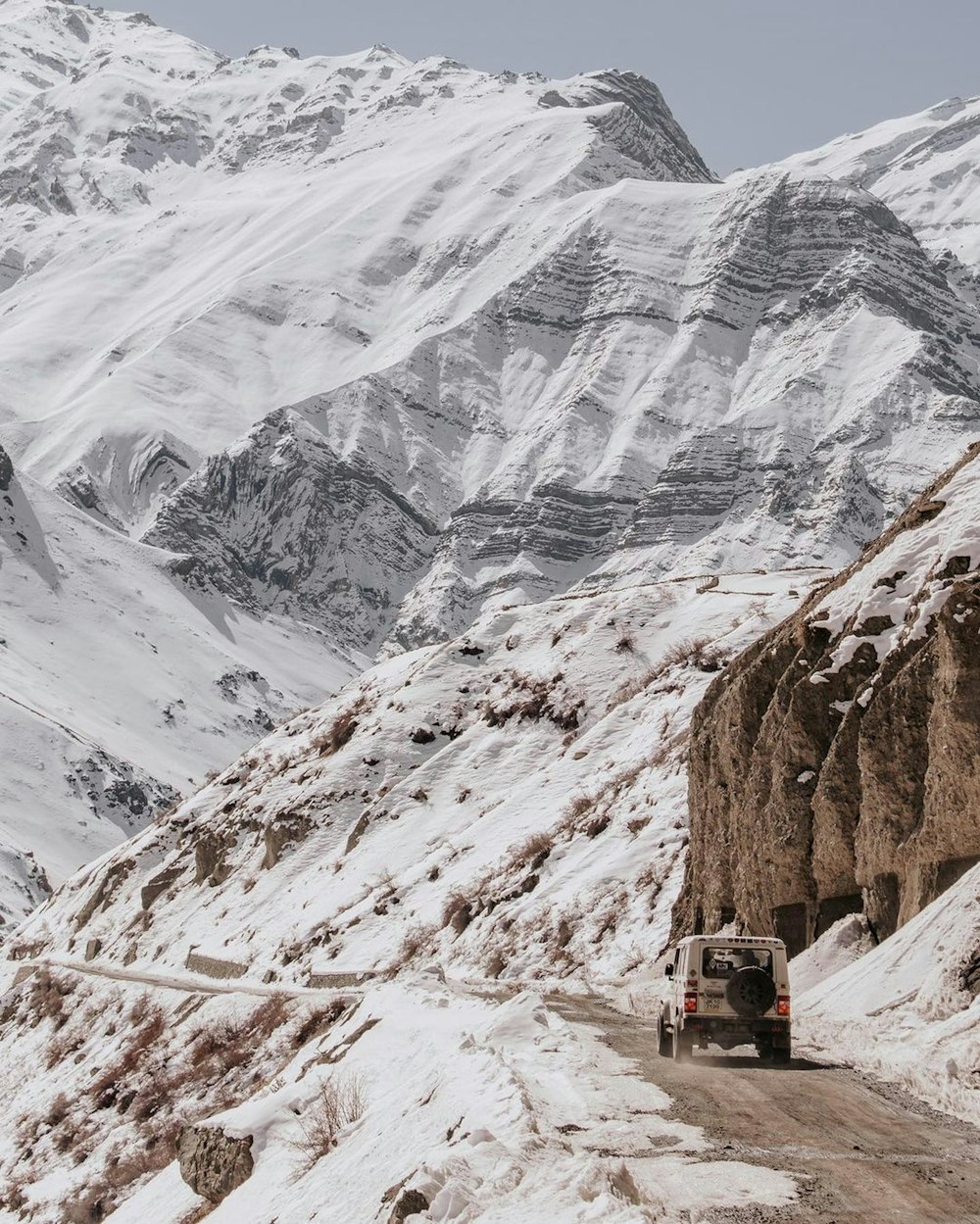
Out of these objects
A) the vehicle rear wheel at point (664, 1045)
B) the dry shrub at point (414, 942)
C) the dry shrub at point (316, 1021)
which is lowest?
the dry shrub at point (414, 942)

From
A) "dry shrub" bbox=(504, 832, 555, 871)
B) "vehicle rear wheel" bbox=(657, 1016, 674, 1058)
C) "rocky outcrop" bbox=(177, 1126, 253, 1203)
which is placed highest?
"vehicle rear wheel" bbox=(657, 1016, 674, 1058)

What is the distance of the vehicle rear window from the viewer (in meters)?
18.3

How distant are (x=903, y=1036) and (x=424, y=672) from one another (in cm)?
4585

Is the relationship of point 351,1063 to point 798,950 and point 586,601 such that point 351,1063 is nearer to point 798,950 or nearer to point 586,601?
point 798,950

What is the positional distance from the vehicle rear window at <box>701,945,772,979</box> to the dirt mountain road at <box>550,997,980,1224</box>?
1.12 meters

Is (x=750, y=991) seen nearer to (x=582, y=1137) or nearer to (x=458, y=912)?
(x=582, y=1137)

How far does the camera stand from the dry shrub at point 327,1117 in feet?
53.1

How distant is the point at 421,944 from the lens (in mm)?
41281

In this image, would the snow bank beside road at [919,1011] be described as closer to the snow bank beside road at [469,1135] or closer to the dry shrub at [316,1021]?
the snow bank beside road at [469,1135]

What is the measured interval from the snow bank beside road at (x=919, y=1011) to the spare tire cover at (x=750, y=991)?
1.16m

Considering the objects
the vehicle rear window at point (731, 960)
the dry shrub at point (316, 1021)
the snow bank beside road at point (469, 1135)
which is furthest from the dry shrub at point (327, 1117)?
the dry shrub at point (316, 1021)

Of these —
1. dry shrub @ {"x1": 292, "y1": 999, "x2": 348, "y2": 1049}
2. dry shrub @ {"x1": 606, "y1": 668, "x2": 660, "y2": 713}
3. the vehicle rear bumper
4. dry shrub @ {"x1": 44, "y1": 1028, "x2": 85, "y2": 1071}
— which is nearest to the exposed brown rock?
the vehicle rear bumper

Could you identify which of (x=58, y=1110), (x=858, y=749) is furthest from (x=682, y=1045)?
(x=58, y=1110)

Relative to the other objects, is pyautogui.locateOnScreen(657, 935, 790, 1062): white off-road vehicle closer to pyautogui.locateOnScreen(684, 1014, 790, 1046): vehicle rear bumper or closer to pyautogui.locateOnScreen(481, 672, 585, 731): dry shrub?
pyautogui.locateOnScreen(684, 1014, 790, 1046): vehicle rear bumper
